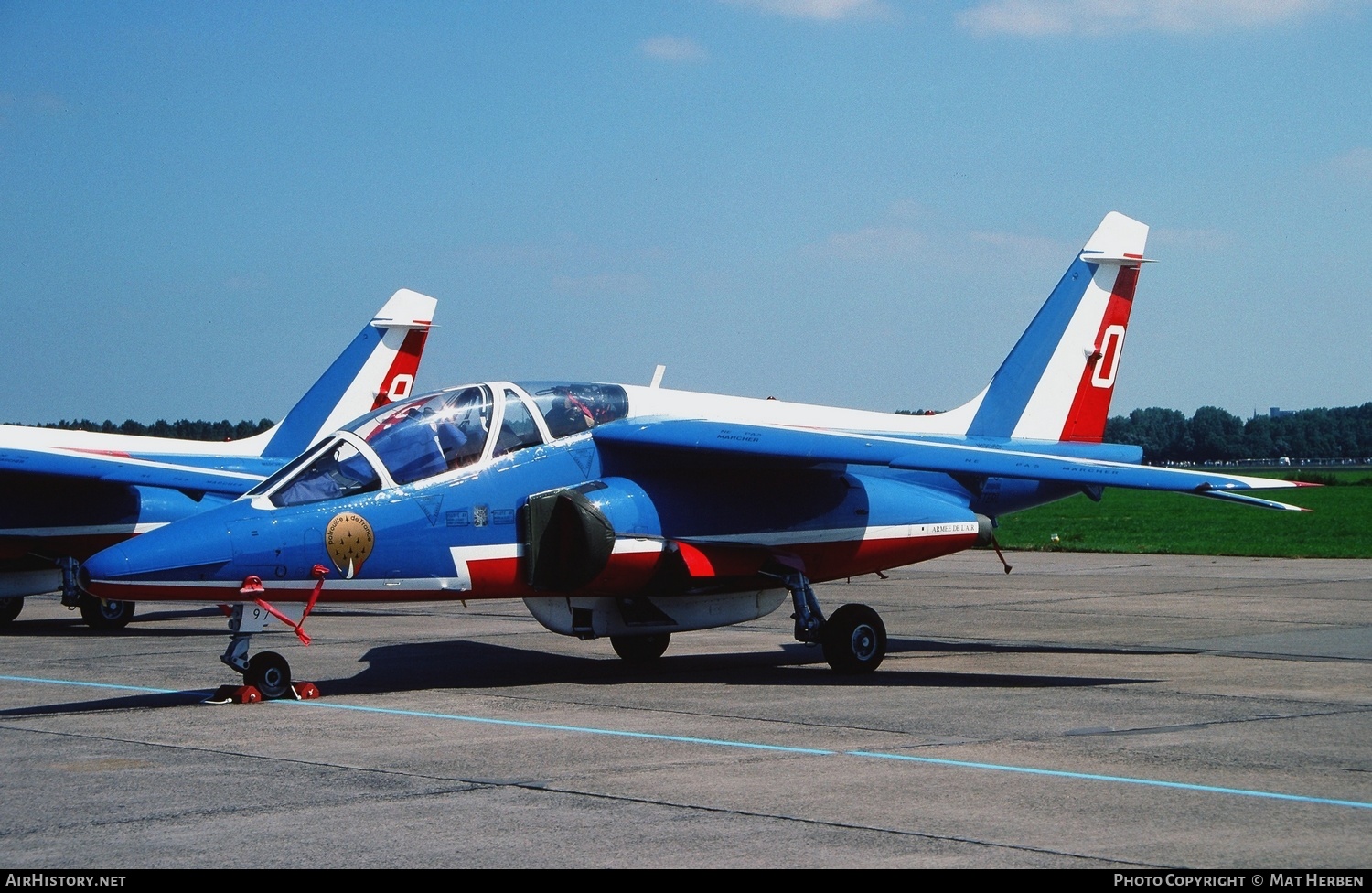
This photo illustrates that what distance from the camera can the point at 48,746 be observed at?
32.0ft

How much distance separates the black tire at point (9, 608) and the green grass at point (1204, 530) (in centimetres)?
1828

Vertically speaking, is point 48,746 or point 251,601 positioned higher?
point 251,601

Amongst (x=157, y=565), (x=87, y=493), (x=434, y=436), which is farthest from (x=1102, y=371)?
(x=87, y=493)

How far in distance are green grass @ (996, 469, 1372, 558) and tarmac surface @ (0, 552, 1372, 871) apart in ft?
38.7

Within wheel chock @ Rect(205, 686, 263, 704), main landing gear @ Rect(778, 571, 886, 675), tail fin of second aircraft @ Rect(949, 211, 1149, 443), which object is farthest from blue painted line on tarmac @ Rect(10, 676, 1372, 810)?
tail fin of second aircraft @ Rect(949, 211, 1149, 443)

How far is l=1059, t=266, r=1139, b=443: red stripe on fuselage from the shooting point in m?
16.8

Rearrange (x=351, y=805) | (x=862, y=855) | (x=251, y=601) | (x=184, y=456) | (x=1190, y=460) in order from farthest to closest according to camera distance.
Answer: (x=1190, y=460) → (x=184, y=456) → (x=251, y=601) → (x=351, y=805) → (x=862, y=855)

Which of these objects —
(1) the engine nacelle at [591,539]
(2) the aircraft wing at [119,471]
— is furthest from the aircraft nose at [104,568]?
(2) the aircraft wing at [119,471]

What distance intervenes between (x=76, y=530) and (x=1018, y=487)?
12009mm

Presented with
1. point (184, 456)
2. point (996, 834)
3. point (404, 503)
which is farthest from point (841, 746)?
point (184, 456)

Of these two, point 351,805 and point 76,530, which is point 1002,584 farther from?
point 351,805

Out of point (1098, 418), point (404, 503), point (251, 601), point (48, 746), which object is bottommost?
point (48, 746)

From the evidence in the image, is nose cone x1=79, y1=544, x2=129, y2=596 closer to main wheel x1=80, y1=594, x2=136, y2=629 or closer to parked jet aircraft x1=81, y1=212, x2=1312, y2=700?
parked jet aircraft x1=81, y1=212, x2=1312, y2=700

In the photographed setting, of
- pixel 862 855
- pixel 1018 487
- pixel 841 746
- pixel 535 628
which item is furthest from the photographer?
pixel 535 628
